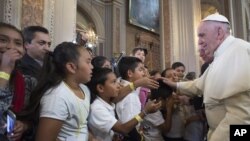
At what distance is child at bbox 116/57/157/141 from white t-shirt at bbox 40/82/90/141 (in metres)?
0.80

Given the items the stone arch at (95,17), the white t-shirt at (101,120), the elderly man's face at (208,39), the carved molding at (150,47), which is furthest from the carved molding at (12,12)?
the carved molding at (150,47)

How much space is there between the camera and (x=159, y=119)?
3.80 metres

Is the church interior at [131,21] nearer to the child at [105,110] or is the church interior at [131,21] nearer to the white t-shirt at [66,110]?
the child at [105,110]

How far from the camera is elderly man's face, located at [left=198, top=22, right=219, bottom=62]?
2.61 m

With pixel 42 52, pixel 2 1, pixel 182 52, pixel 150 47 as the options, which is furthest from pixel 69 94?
pixel 150 47

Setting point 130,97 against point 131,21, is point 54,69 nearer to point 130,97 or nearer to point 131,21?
point 130,97

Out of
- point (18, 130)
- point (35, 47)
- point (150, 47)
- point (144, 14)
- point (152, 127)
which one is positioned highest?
point (144, 14)

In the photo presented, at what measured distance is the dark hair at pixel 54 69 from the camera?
2248 millimetres

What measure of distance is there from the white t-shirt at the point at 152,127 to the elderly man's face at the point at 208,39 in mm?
1295

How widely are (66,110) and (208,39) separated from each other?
1206 mm

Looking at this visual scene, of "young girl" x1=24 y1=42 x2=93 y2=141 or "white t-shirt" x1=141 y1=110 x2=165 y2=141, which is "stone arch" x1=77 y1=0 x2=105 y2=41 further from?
"young girl" x1=24 y1=42 x2=93 y2=141

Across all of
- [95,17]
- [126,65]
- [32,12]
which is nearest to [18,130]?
[126,65]

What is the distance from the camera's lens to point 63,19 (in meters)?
5.74

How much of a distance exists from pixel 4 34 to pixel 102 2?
1249 cm
